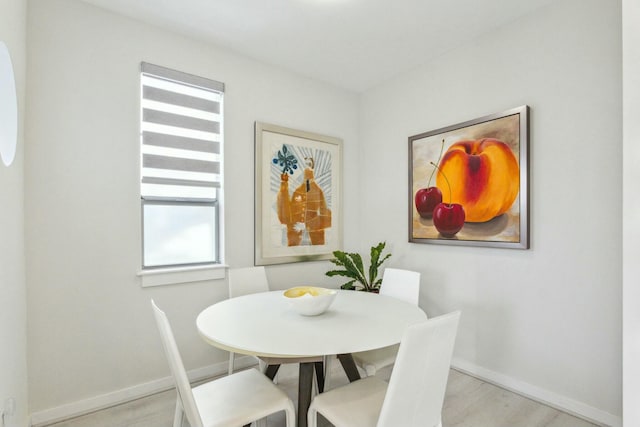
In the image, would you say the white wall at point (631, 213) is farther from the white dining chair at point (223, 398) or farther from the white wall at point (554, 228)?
the white dining chair at point (223, 398)

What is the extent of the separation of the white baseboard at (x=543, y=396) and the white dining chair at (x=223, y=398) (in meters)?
1.82

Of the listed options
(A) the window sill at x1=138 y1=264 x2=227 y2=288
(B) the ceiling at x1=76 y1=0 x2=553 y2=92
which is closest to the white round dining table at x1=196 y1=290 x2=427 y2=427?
(A) the window sill at x1=138 y1=264 x2=227 y2=288

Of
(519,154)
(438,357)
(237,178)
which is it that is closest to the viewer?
(438,357)

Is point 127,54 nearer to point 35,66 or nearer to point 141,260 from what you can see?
point 35,66

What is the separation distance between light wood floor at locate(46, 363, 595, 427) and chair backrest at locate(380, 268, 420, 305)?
74 centimetres

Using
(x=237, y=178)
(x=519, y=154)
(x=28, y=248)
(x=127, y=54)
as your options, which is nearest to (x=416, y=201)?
(x=519, y=154)

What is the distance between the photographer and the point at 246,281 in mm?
2564

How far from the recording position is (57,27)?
2.10m

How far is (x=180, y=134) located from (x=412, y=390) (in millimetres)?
2385

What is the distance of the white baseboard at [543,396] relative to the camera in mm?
1974

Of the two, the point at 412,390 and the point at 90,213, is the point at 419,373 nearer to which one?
the point at 412,390

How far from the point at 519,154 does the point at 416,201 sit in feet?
3.11

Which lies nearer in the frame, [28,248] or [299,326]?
[299,326]

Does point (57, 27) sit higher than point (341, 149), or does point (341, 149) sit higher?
point (57, 27)
